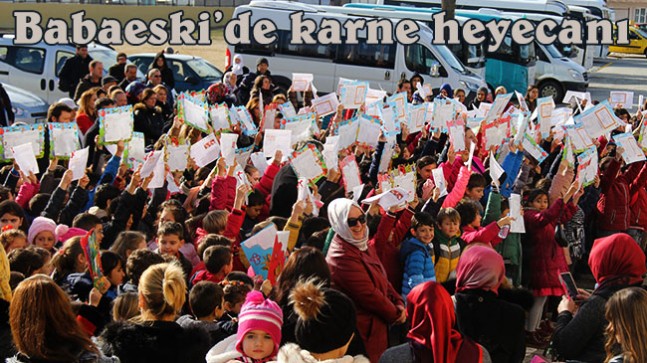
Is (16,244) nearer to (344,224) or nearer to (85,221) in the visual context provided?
(85,221)

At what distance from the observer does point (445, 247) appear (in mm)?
7293

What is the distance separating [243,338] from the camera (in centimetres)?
444

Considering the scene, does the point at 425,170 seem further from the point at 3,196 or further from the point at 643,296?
the point at 643,296

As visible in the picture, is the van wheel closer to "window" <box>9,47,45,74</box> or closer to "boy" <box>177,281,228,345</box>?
"window" <box>9,47,45,74</box>

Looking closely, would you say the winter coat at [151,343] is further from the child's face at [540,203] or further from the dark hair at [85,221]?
the child's face at [540,203]

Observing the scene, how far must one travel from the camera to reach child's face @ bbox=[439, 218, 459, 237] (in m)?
7.21

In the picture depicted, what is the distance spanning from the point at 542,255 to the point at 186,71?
1177 centimetres

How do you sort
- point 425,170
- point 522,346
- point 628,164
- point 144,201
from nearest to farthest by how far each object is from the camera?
point 522,346, point 144,201, point 425,170, point 628,164

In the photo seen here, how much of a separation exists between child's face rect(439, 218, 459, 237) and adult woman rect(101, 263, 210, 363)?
283cm

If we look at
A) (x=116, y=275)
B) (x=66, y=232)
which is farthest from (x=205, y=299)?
(x=66, y=232)

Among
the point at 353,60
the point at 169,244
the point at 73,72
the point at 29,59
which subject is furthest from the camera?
the point at 353,60

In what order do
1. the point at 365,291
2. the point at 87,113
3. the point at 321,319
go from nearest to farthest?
the point at 321,319
the point at 365,291
the point at 87,113

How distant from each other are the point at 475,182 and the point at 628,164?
97.3 inches

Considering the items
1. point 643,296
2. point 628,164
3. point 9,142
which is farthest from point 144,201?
point 628,164
